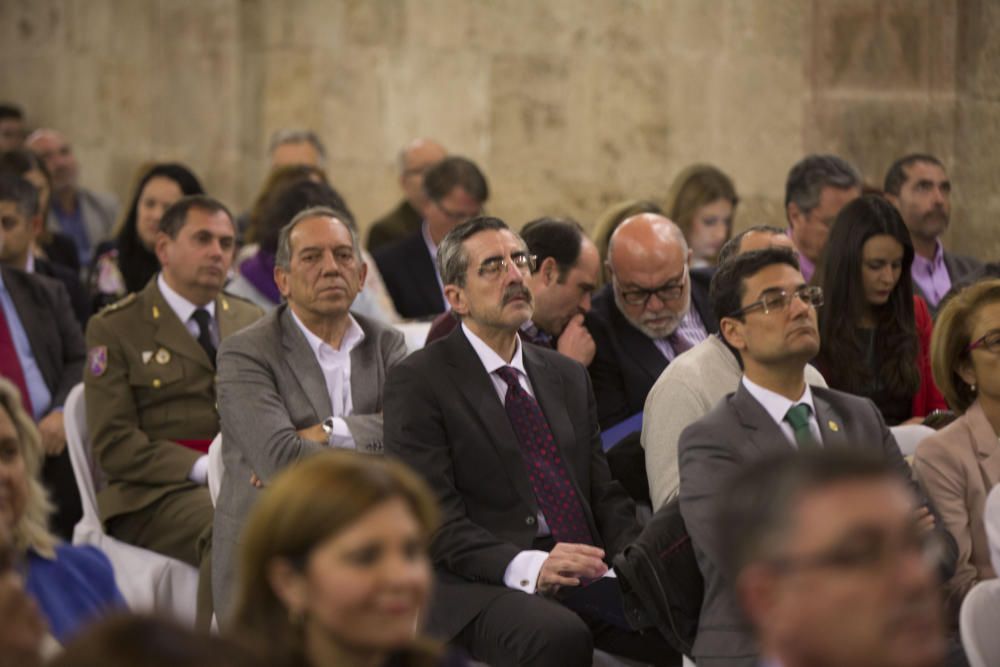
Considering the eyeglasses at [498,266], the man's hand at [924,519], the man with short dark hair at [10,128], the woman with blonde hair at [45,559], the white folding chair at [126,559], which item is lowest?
the white folding chair at [126,559]

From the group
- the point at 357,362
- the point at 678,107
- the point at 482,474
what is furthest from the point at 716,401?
the point at 678,107

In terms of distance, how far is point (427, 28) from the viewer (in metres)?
9.28

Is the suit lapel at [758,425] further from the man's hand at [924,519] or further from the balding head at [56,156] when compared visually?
the balding head at [56,156]

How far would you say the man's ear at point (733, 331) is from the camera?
371cm

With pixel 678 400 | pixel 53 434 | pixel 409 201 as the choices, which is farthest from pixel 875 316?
pixel 409 201

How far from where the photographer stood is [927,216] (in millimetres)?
6543

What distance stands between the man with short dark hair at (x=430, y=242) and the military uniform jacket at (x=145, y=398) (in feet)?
6.44

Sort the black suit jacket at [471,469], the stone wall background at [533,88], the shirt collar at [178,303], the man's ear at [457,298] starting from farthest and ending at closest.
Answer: the stone wall background at [533,88], the shirt collar at [178,303], the man's ear at [457,298], the black suit jacket at [471,469]

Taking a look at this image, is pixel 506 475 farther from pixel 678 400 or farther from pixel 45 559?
pixel 45 559

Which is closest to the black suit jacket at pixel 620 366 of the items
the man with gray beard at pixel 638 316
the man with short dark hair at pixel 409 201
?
the man with gray beard at pixel 638 316

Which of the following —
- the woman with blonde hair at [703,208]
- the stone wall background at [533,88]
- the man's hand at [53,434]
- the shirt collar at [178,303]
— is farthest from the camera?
the stone wall background at [533,88]

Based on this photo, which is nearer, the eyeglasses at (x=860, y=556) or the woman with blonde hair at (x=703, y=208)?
the eyeglasses at (x=860, y=556)

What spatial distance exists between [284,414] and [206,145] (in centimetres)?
675

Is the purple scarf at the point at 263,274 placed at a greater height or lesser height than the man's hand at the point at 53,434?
greater
